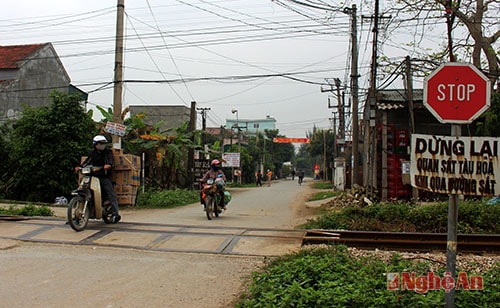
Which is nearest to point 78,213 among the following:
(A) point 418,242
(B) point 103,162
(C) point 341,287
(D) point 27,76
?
(B) point 103,162

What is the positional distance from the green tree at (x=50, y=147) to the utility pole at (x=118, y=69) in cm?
236

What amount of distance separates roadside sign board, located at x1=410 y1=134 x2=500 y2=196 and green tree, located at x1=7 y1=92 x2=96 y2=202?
579 inches

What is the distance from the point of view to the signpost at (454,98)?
3.66 metres

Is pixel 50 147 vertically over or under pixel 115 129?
under

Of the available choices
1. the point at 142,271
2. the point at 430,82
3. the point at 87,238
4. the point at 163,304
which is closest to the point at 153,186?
the point at 87,238

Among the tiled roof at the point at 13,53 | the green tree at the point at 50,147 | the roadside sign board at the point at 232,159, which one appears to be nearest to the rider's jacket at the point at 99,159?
the green tree at the point at 50,147

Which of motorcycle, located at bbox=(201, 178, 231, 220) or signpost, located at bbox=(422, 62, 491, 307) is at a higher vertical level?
signpost, located at bbox=(422, 62, 491, 307)

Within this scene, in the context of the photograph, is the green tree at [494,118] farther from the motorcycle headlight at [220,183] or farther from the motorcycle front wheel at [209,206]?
the motorcycle front wheel at [209,206]

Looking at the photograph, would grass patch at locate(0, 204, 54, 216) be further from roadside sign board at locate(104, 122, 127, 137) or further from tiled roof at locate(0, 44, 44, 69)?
tiled roof at locate(0, 44, 44, 69)

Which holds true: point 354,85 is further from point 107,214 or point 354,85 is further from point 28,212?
point 28,212

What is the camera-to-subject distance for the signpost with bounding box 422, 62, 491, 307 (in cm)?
366

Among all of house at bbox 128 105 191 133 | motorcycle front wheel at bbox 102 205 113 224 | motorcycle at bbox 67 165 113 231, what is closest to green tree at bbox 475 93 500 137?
motorcycle front wheel at bbox 102 205 113 224

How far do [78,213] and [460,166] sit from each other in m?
6.60

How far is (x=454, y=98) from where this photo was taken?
371cm
